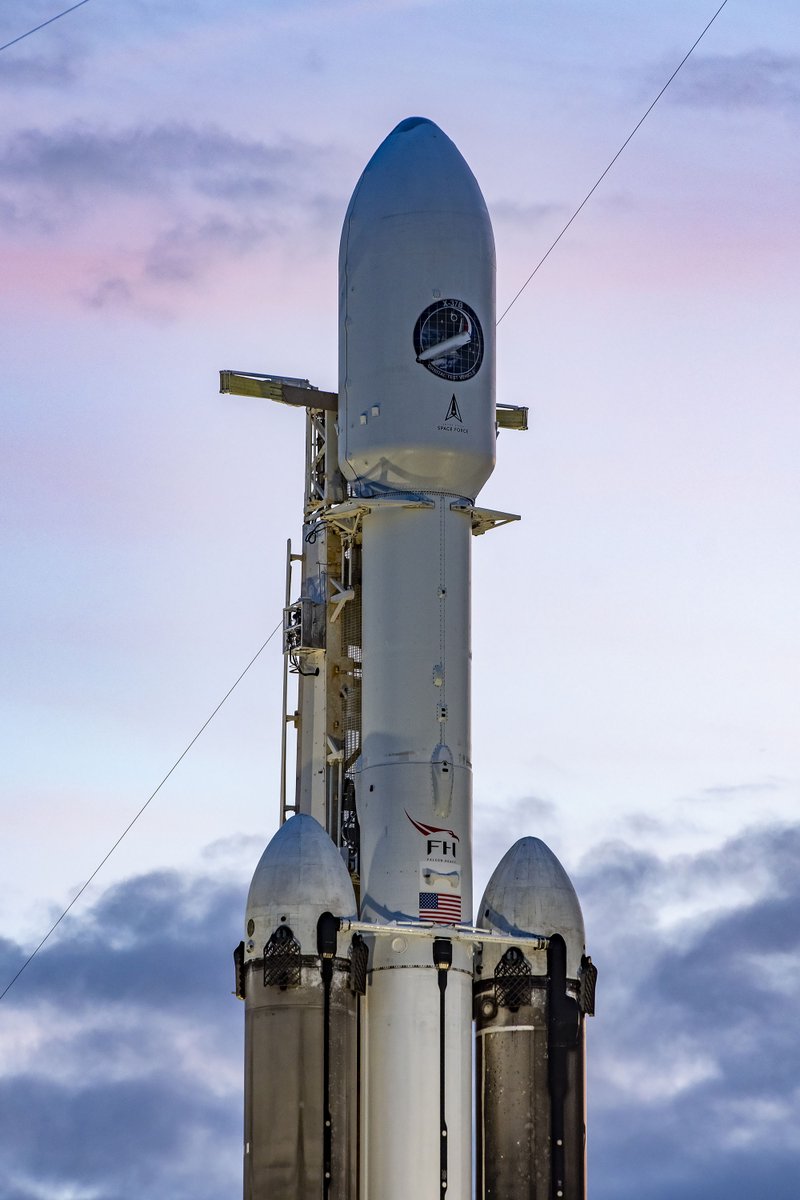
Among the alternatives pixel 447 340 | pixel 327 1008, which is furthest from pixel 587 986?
pixel 447 340

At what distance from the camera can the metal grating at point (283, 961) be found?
6284cm

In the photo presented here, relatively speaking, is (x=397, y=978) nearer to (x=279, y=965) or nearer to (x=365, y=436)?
(x=279, y=965)

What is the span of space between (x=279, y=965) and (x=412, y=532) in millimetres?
9114

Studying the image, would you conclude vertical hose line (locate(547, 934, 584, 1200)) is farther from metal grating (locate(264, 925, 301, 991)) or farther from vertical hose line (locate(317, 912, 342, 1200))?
metal grating (locate(264, 925, 301, 991))

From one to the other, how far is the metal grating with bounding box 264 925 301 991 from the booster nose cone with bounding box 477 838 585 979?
15.4 ft

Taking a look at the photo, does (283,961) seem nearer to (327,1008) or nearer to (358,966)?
(327,1008)

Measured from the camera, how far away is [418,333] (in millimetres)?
66625

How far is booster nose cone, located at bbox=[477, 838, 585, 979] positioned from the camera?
65625 mm

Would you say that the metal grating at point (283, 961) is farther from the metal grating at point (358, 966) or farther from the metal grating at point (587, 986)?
the metal grating at point (587, 986)

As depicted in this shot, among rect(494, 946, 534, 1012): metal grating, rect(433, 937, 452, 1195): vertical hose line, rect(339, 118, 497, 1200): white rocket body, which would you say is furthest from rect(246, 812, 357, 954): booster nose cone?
rect(494, 946, 534, 1012): metal grating

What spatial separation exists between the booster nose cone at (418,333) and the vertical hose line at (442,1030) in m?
9.18

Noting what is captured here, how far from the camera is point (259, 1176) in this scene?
61906 mm

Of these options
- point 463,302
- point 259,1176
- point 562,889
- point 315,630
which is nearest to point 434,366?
point 463,302

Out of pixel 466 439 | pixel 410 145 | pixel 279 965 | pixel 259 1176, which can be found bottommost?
pixel 259 1176
